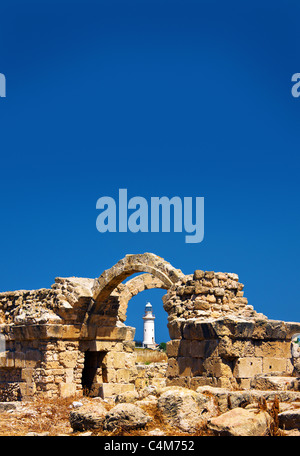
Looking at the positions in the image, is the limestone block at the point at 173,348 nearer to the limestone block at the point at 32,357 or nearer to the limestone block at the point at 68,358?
the limestone block at the point at 68,358

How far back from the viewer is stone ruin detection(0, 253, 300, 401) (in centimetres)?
959

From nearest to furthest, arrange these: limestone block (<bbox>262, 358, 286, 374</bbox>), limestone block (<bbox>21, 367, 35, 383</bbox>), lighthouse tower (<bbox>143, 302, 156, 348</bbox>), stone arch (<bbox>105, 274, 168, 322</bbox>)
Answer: limestone block (<bbox>262, 358, 286, 374</bbox>) → limestone block (<bbox>21, 367, 35, 383</bbox>) → stone arch (<bbox>105, 274, 168, 322</bbox>) → lighthouse tower (<bbox>143, 302, 156, 348</bbox>)

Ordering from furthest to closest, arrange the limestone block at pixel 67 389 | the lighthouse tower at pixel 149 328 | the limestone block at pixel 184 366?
the lighthouse tower at pixel 149 328 → the limestone block at pixel 67 389 → the limestone block at pixel 184 366

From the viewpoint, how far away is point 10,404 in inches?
455

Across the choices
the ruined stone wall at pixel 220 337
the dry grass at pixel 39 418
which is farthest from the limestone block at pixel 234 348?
the dry grass at pixel 39 418

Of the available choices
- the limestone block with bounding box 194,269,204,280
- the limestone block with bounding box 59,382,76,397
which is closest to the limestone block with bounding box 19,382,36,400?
the limestone block with bounding box 59,382,76,397

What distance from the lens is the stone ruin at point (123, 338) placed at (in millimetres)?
9594

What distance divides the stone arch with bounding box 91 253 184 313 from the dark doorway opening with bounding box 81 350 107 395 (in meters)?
1.42

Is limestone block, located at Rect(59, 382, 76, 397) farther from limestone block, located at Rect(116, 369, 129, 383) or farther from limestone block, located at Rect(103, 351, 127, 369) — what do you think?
limestone block, located at Rect(116, 369, 129, 383)

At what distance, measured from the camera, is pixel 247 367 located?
9594 millimetres

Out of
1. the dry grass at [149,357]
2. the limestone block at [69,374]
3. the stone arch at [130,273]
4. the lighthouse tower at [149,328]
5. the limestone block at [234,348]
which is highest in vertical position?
the lighthouse tower at [149,328]

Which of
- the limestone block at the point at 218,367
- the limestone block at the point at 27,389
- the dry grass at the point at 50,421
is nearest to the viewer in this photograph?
the dry grass at the point at 50,421

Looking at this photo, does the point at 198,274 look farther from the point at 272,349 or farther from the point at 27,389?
the point at 27,389

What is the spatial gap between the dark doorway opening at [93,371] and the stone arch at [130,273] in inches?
55.9
